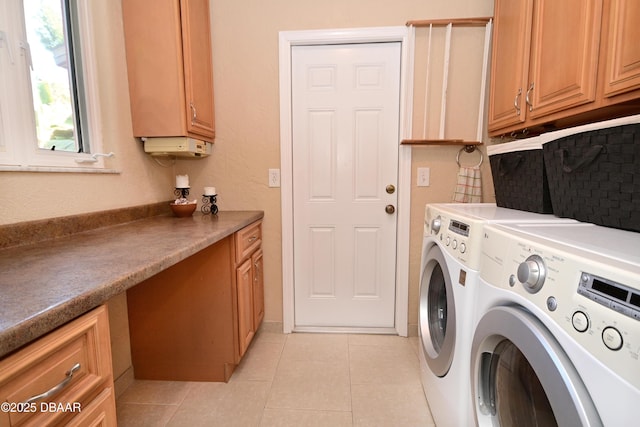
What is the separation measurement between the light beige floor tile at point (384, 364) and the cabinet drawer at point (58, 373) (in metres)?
1.31

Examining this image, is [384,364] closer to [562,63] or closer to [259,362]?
[259,362]

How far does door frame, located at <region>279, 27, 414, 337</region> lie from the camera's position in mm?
1939

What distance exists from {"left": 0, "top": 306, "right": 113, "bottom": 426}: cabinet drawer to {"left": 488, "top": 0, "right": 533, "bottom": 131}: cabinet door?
6.37 ft

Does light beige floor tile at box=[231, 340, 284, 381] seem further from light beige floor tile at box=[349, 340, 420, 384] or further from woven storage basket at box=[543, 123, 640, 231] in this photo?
woven storage basket at box=[543, 123, 640, 231]

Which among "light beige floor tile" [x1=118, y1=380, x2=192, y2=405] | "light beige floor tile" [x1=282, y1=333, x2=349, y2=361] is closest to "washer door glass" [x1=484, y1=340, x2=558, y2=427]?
"light beige floor tile" [x1=282, y1=333, x2=349, y2=361]

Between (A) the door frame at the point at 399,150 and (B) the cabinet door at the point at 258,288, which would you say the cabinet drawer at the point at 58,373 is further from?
(A) the door frame at the point at 399,150

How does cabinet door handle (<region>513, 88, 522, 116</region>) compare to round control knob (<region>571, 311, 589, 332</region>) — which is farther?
cabinet door handle (<region>513, 88, 522, 116</region>)

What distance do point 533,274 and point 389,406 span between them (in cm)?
116

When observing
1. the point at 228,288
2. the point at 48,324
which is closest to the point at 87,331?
the point at 48,324

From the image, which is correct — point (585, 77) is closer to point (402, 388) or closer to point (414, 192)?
point (414, 192)

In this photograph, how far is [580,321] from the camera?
52 cm

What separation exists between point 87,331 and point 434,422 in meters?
1.42

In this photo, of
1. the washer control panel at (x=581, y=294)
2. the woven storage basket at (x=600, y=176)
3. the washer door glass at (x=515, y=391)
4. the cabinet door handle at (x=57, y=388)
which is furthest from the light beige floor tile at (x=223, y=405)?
the woven storage basket at (x=600, y=176)

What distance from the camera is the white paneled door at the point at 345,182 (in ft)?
6.61
